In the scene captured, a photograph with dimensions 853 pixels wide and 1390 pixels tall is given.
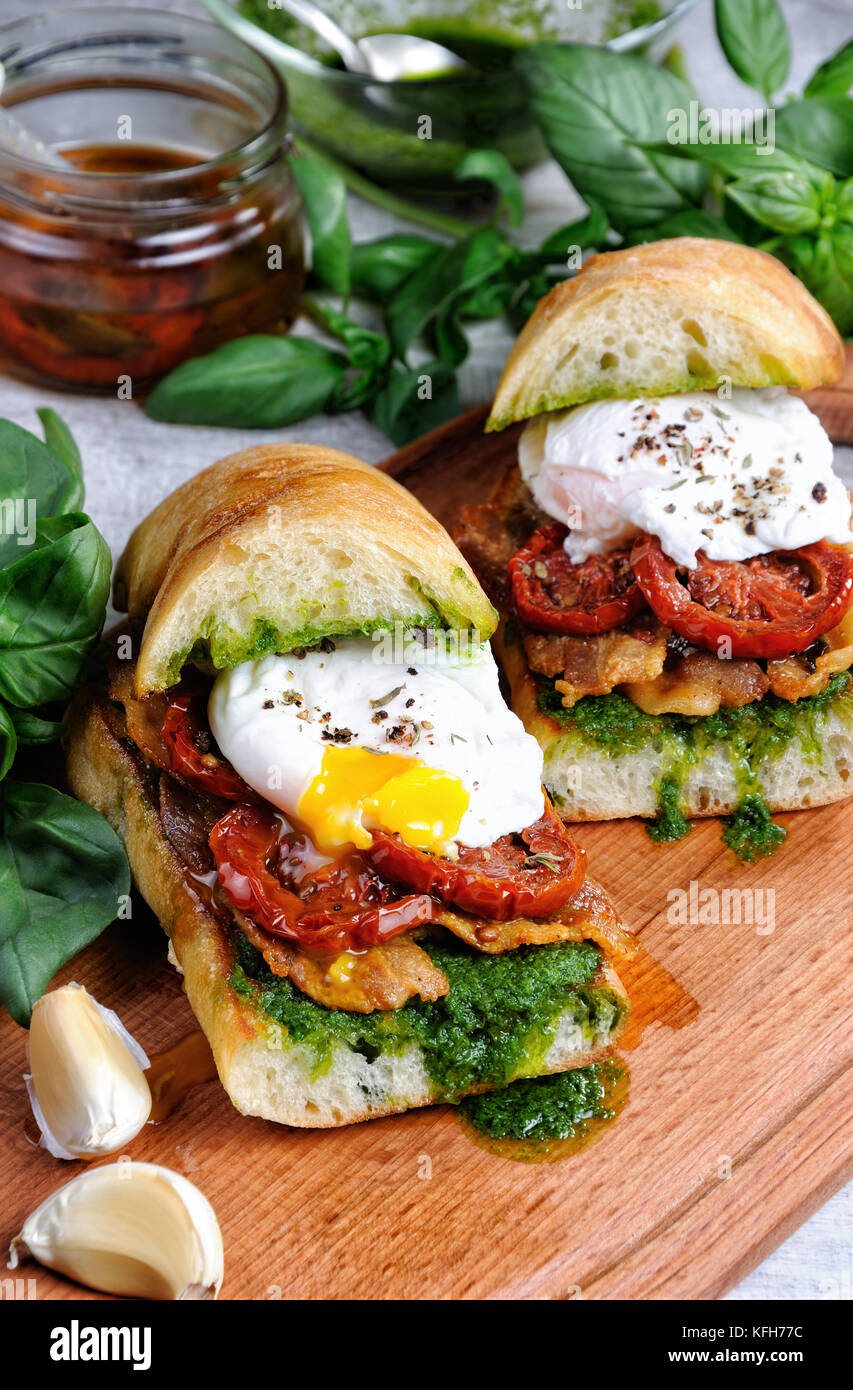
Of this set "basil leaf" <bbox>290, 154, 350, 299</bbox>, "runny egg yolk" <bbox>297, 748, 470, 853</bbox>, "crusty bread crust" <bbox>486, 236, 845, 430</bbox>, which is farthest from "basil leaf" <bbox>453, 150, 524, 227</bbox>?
"runny egg yolk" <bbox>297, 748, 470, 853</bbox>

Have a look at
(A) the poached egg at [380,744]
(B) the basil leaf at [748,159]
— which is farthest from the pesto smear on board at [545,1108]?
(B) the basil leaf at [748,159]

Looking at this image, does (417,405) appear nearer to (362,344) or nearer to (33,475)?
(362,344)

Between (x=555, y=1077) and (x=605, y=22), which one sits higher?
(x=605, y=22)

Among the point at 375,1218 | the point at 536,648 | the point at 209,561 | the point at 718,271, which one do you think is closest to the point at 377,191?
the point at 718,271

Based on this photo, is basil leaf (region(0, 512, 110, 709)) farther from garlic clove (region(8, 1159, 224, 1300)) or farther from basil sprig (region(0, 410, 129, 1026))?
garlic clove (region(8, 1159, 224, 1300))

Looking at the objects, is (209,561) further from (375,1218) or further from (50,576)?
(375,1218)
